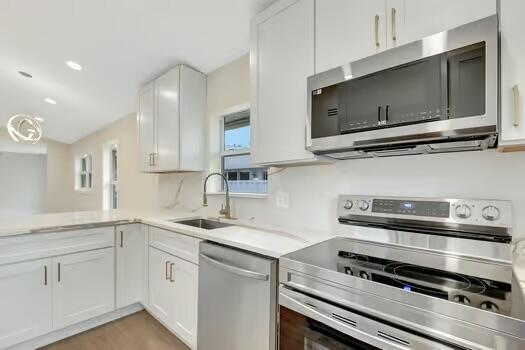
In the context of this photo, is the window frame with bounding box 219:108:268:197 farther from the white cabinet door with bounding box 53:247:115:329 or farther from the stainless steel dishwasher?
the white cabinet door with bounding box 53:247:115:329

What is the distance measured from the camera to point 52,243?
190cm

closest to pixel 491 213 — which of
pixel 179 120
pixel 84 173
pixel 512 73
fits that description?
pixel 512 73

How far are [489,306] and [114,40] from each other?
3.00m

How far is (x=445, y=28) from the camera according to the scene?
100 centimetres

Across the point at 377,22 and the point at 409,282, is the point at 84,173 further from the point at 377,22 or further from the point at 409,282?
the point at 409,282

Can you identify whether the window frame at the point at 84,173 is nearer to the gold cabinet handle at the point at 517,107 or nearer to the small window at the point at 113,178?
the small window at the point at 113,178

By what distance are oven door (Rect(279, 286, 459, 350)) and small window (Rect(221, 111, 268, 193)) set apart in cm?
118

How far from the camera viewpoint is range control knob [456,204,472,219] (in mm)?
1118

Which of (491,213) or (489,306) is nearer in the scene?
(489,306)

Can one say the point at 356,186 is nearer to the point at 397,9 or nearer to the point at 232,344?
the point at 397,9

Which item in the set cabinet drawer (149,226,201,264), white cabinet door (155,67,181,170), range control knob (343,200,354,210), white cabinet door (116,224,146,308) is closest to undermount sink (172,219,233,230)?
cabinet drawer (149,226,201,264)

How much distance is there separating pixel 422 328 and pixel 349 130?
79 cm

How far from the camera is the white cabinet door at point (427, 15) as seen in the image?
0.94 meters

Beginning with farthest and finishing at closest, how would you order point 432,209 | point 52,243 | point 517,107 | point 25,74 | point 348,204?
point 25,74
point 52,243
point 348,204
point 432,209
point 517,107
